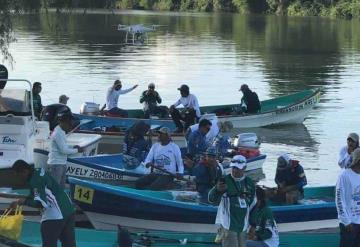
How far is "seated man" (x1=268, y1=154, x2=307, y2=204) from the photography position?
12.4 meters

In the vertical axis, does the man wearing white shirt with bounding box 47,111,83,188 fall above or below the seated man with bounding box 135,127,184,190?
above

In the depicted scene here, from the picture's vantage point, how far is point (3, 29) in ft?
53.0

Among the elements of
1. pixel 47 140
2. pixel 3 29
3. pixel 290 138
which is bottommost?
pixel 290 138

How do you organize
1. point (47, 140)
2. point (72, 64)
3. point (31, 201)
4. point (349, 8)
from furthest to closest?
point (349, 8)
point (72, 64)
point (47, 140)
point (31, 201)

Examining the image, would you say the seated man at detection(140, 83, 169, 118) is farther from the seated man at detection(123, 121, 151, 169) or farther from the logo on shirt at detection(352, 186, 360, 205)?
the logo on shirt at detection(352, 186, 360, 205)

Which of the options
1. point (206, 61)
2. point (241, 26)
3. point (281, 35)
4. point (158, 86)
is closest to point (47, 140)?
point (158, 86)

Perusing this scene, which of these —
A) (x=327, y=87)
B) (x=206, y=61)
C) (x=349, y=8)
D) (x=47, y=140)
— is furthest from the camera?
(x=349, y=8)

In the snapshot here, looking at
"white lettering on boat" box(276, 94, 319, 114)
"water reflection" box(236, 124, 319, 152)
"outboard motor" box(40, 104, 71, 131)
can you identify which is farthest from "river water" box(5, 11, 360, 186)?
"outboard motor" box(40, 104, 71, 131)

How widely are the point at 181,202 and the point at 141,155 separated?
332cm

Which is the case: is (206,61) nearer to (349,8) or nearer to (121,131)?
(121,131)

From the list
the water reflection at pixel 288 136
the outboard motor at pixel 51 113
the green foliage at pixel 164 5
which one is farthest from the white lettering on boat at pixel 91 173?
the green foliage at pixel 164 5

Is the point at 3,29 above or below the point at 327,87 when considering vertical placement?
above

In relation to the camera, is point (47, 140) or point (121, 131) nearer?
point (47, 140)

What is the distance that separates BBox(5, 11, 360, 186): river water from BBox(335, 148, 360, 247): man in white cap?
8563 mm
